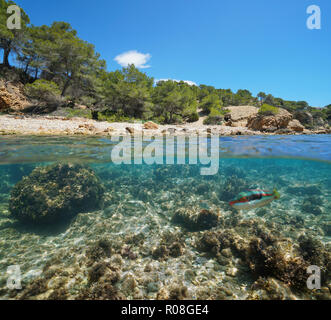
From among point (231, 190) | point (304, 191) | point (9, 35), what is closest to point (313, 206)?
point (304, 191)

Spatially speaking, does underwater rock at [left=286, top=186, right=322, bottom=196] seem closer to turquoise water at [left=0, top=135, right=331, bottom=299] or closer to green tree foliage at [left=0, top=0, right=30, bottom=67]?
turquoise water at [left=0, top=135, right=331, bottom=299]

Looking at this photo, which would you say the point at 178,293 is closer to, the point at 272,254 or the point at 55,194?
the point at 272,254

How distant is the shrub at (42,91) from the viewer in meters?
18.3

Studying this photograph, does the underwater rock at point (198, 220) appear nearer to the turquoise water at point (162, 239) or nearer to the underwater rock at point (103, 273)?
the turquoise water at point (162, 239)

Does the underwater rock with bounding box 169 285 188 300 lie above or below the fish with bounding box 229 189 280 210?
below

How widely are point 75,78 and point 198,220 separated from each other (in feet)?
88.9

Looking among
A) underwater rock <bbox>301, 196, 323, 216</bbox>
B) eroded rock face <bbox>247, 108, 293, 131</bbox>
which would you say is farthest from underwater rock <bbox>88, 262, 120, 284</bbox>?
eroded rock face <bbox>247, 108, 293, 131</bbox>

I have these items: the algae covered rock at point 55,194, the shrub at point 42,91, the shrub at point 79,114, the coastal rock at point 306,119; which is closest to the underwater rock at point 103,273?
the algae covered rock at point 55,194

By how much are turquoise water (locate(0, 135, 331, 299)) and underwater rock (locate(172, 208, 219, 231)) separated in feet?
0.14

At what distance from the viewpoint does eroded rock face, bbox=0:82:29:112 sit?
18.7m

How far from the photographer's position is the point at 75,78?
971 inches
